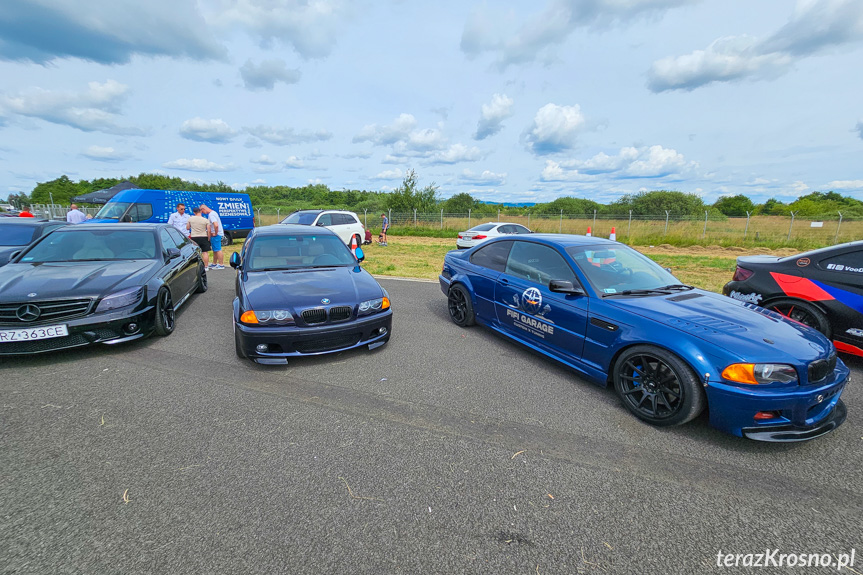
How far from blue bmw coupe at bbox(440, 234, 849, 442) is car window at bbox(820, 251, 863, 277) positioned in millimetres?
1717

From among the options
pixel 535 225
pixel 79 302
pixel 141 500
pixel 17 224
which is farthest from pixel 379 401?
pixel 535 225

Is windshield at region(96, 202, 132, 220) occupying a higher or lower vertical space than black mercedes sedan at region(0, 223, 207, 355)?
higher

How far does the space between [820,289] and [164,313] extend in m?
7.61

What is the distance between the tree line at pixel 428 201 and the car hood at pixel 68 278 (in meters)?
35.2

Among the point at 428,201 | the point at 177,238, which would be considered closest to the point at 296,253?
the point at 177,238

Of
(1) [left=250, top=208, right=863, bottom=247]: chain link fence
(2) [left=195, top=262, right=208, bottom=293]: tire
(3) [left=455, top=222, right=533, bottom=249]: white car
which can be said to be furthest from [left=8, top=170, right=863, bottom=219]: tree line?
(2) [left=195, top=262, right=208, bottom=293]: tire

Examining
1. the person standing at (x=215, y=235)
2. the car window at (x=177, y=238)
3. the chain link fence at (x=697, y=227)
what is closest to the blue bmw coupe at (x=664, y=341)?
the car window at (x=177, y=238)

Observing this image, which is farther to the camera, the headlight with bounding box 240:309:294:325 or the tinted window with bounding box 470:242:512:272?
the tinted window with bounding box 470:242:512:272

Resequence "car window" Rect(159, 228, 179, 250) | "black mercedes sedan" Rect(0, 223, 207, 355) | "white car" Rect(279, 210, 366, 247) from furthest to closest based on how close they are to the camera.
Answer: "white car" Rect(279, 210, 366, 247), "car window" Rect(159, 228, 179, 250), "black mercedes sedan" Rect(0, 223, 207, 355)

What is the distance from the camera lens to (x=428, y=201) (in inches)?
1608

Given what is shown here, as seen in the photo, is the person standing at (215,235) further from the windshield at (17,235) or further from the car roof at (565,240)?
the car roof at (565,240)

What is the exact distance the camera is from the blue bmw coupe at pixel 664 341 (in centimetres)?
258

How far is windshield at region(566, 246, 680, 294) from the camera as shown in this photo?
3666 mm

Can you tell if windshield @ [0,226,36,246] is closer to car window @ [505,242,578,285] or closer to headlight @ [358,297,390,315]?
headlight @ [358,297,390,315]
